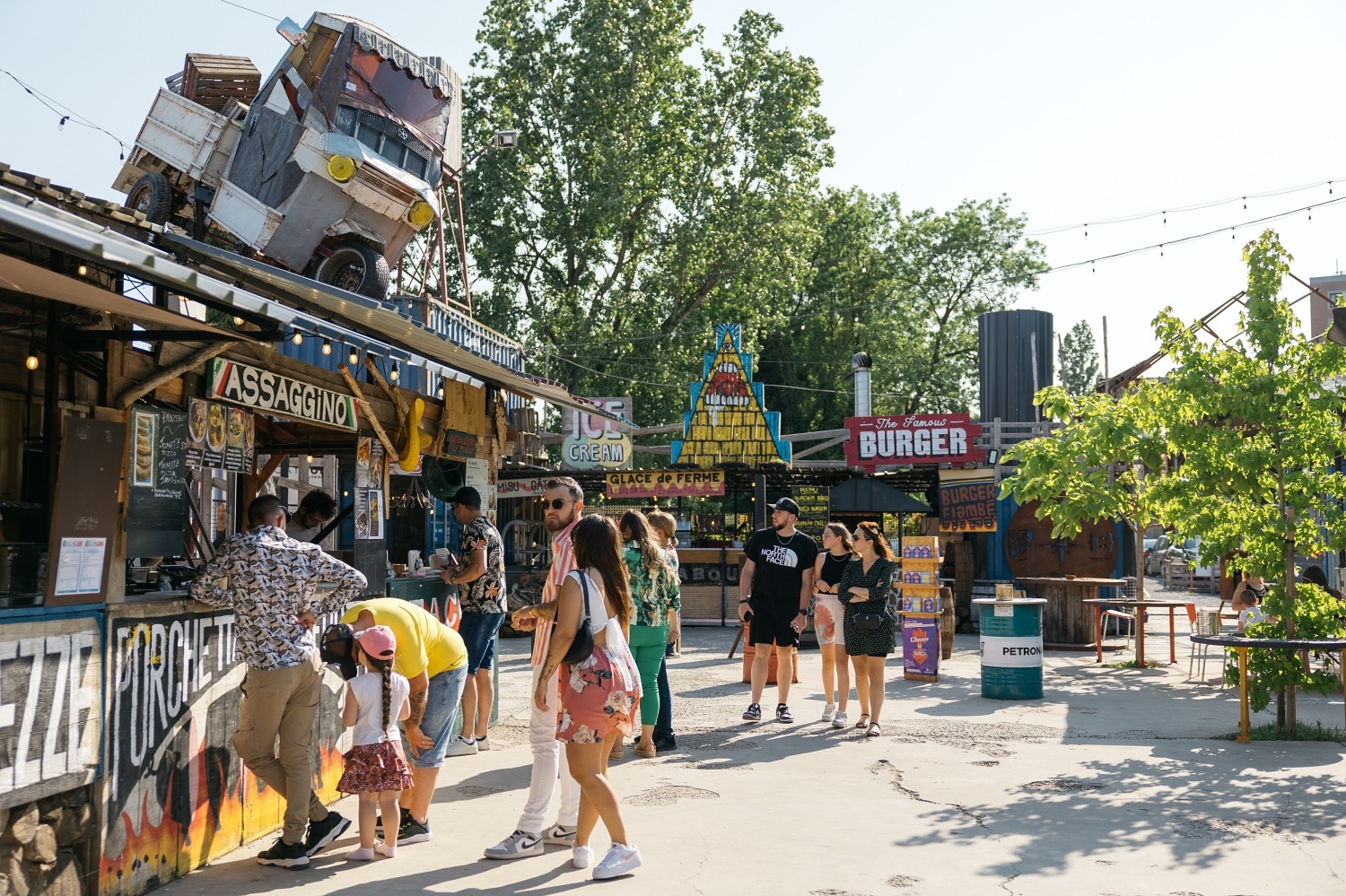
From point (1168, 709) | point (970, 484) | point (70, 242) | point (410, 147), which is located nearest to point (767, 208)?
point (970, 484)

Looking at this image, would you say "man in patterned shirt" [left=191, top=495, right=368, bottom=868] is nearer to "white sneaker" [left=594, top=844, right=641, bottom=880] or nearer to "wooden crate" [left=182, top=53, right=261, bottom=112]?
"white sneaker" [left=594, top=844, right=641, bottom=880]

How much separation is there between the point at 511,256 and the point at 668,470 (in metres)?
12.5

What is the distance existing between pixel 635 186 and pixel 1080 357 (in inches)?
A: 2784

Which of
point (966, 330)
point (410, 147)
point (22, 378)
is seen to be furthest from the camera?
point (966, 330)

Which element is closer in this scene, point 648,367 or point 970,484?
point 970,484

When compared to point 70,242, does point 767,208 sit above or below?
above

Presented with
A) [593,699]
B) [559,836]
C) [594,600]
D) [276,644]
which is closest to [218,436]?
[276,644]

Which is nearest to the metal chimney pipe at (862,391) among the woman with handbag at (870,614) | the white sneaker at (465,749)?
the woman with handbag at (870,614)

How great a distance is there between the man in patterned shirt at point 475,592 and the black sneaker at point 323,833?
2.76 meters

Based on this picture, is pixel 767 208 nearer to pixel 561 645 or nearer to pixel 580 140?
pixel 580 140

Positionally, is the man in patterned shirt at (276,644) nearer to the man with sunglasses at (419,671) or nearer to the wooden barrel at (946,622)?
the man with sunglasses at (419,671)

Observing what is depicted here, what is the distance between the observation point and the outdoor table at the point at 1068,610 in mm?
18359

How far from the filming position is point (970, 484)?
76.1ft

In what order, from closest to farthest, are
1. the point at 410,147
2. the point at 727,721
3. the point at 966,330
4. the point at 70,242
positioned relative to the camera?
the point at 70,242 → the point at 727,721 → the point at 410,147 → the point at 966,330
